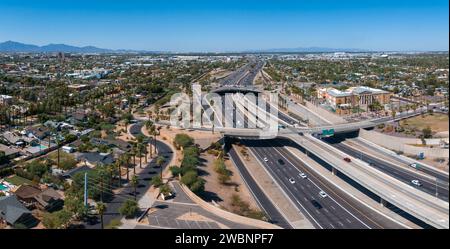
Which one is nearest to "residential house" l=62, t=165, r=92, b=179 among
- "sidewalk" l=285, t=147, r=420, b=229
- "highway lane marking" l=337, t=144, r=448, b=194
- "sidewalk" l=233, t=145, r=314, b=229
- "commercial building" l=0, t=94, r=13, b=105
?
"sidewalk" l=233, t=145, r=314, b=229

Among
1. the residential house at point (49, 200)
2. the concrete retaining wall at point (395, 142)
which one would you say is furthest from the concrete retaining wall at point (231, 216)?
the concrete retaining wall at point (395, 142)

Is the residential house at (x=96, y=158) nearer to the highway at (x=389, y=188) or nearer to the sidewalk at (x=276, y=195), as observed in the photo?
the sidewalk at (x=276, y=195)

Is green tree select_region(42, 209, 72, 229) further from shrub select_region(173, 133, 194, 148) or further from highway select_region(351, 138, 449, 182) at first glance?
highway select_region(351, 138, 449, 182)

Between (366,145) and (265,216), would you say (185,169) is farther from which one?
(366,145)

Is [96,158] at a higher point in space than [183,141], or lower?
lower

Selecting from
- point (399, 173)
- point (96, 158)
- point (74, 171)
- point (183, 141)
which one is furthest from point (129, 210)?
point (399, 173)

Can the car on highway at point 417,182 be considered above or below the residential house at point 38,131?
below

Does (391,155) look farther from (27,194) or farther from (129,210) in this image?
(27,194)
